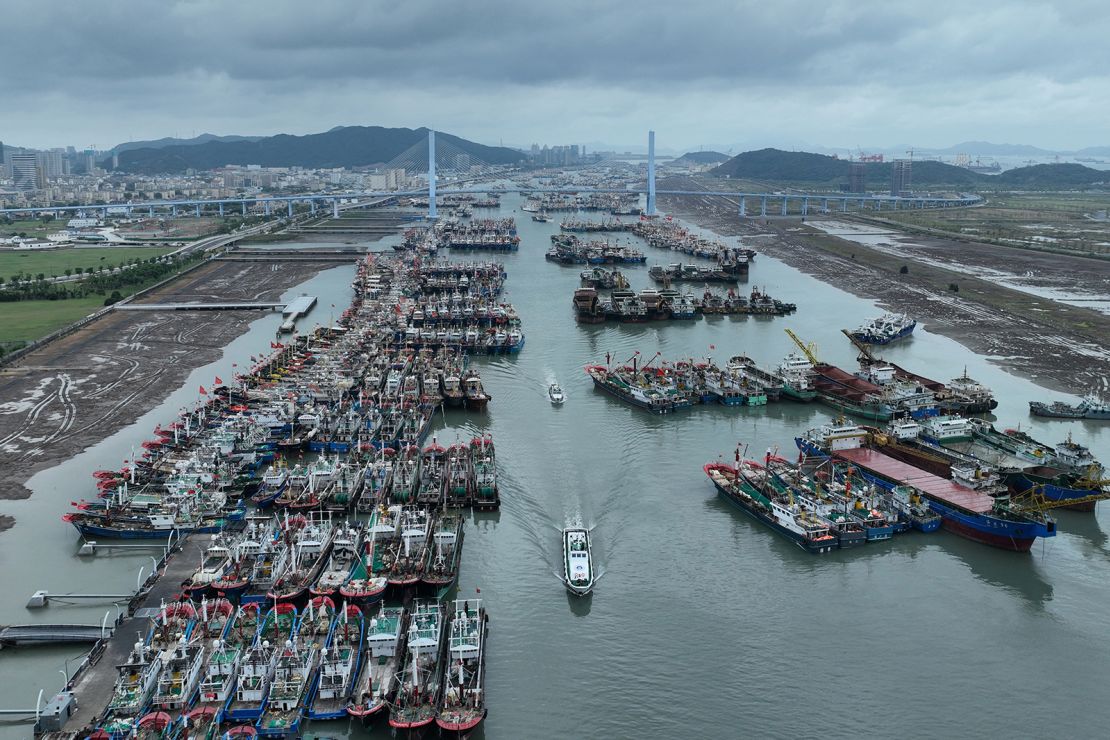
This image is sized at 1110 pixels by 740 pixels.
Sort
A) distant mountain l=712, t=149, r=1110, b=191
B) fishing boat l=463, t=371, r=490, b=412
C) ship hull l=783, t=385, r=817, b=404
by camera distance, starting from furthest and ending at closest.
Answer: distant mountain l=712, t=149, r=1110, b=191 → ship hull l=783, t=385, r=817, b=404 → fishing boat l=463, t=371, r=490, b=412

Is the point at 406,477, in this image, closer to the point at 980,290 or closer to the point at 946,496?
the point at 946,496

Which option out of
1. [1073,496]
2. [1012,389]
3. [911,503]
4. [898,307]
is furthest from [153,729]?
[898,307]

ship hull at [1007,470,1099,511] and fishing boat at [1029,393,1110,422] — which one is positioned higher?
fishing boat at [1029,393,1110,422]

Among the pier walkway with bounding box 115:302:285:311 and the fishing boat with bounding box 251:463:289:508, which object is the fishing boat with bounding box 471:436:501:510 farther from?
the pier walkway with bounding box 115:302:285:311

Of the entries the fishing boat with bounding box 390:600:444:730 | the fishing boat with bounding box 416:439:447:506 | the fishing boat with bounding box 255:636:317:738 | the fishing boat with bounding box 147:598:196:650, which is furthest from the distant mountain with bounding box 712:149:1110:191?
the fishing boat with bounding box 255:636:317:738

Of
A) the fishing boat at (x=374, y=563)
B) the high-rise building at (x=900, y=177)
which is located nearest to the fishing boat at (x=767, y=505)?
the fishing boat at (x=374, y=563)

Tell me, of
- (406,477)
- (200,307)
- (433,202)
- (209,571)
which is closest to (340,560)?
(209,571)
